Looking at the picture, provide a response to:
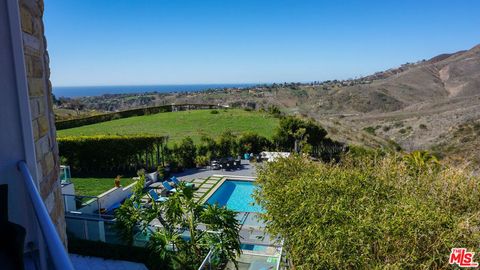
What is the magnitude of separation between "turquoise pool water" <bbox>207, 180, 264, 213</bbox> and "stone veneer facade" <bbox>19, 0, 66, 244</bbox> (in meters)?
10.4

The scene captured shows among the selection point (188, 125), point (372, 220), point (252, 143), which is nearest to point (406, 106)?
point (188, 125)

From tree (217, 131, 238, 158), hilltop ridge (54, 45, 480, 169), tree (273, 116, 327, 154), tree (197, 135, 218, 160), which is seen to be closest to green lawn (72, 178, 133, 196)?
tree (197, 135, 218, 160)

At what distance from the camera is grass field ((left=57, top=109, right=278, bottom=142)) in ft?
73.8

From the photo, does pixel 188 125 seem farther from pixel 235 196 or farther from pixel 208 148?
pixel 235 196

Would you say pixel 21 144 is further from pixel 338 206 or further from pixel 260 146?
pixel 260 146

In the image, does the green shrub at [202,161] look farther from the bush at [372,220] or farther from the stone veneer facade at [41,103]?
the stone veneer facade at [41,103]

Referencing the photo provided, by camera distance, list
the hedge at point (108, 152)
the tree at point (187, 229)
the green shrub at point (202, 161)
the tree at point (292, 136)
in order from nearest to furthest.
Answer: the tree at point (187, 229) < the hedge at point (108, 152) < the green shrub at point (202, 161) < the tree at point (292, 136)

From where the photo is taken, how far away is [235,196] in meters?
14.5

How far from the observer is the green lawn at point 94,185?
41.3ft

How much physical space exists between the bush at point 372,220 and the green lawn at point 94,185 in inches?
310

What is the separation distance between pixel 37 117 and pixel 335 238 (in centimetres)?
422

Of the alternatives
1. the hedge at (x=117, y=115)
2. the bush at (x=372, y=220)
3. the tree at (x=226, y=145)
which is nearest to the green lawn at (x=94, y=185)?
the tree at (x=226, y=145)

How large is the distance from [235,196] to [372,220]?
9606 millimetres

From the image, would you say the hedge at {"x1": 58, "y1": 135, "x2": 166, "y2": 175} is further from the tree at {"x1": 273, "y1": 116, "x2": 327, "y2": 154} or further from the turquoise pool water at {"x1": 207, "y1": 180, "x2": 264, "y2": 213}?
the tree at {"x1": 273, "y1": 116, "x2": 327, "y2": 154}
